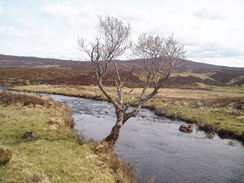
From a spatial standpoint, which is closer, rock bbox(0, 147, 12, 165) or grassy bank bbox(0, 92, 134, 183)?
grassy bank bbox(0, 92, 134, 183)

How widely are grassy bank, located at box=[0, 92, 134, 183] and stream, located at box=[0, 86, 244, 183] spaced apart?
283 cm

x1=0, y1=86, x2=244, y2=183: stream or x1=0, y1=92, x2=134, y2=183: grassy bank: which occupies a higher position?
x1=0, y1=92, x2=134, y2=183: grassy bank

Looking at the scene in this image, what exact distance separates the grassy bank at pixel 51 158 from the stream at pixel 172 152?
2834mm

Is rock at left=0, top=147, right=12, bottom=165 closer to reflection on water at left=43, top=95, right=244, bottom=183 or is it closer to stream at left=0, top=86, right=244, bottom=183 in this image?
stream at left=0, top=86, right=244, bottom=183

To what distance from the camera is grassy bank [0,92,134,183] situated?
13.0m

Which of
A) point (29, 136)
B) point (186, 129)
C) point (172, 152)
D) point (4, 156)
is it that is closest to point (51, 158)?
point (4, 156)

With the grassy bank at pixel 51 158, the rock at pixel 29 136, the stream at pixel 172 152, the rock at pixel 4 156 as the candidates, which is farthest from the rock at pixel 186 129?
the rock at pixel 4 156

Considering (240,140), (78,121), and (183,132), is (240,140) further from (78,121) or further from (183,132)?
(78,121)

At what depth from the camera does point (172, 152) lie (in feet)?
82.2

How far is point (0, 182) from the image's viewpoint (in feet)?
38.1

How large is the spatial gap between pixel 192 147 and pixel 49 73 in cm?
10904

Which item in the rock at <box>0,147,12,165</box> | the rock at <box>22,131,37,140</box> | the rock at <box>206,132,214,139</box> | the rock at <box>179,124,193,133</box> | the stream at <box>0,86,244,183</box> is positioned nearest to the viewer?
the rock at <box>0,147,12,165</box>

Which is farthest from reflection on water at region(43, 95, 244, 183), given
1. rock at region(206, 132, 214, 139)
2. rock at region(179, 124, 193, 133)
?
rock at region(179, 124, 193, 133)

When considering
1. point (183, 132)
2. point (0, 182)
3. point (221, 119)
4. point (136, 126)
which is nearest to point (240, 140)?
point (183, 132)
